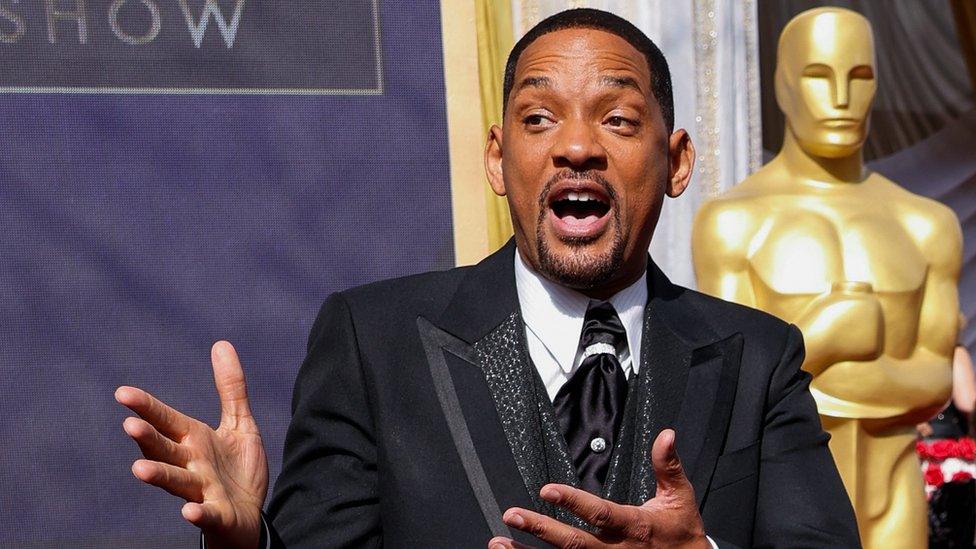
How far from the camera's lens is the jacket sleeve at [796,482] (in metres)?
1.67

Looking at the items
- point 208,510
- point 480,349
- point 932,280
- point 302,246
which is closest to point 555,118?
point 480,349

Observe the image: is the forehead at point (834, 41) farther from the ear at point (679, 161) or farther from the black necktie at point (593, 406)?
the black necktie at point (593, 406)

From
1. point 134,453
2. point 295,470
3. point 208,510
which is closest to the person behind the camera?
point 208,510

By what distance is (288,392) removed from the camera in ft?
12.1

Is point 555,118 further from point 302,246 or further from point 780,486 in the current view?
point 302,246

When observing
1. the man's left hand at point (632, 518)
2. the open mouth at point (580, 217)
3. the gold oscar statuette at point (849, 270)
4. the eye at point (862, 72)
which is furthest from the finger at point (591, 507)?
the eye at point (862, 72)

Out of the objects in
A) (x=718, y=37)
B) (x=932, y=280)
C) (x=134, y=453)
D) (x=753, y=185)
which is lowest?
(x=134, y=453)

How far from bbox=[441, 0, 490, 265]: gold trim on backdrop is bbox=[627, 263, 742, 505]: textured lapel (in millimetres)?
2062

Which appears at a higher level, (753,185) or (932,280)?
(753,185)

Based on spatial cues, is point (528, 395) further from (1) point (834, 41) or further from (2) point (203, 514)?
(1) point (834, 41)

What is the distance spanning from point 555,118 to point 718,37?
2500mm

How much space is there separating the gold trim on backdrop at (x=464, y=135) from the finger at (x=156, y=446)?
2440 mm

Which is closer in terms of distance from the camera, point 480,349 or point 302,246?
point 480,349

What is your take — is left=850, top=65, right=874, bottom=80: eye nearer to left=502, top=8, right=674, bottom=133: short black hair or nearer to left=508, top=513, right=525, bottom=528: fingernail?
left=502, top=8, right=674, bottom=133: short black hair
